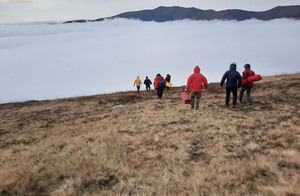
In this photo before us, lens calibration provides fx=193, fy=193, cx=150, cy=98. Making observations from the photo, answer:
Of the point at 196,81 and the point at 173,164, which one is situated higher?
the point at 196,81

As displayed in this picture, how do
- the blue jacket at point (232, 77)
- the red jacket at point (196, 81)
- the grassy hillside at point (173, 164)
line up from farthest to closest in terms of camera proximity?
the red jacket at point (196, 81)
the blue jacket at point (232, 77)
the grassy hillside at point (173, 164)

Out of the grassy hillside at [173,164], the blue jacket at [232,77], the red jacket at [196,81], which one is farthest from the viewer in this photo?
the red jacket at [196,81]

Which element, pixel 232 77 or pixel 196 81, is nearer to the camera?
pixel 232 77

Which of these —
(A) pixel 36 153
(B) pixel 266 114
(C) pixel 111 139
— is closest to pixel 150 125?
(C) pixel 111 139

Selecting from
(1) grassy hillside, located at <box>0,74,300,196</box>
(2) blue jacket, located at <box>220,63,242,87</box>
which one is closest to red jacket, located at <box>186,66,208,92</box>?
(2) blue jacket, located at <box>220,63,242,87</box>

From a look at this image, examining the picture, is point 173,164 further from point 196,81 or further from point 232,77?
point 232,77

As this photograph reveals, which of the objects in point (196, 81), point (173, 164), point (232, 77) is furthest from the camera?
point (196, 81)

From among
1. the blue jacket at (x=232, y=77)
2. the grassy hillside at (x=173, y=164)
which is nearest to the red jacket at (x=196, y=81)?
the blue jacket at (x=232, y=77)

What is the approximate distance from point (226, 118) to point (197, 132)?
2.57 meters

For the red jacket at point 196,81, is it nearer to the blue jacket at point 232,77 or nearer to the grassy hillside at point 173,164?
the blue jacket at point 232,77

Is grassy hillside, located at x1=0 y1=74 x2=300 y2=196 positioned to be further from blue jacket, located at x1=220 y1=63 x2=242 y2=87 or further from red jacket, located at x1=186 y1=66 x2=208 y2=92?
red jacket, located at x1=186 y1=66 x2=208 y2=92

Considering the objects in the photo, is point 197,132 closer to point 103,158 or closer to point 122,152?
point 122,152

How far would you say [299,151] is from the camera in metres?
4.95

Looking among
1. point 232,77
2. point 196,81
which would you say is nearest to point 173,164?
point 196,81
